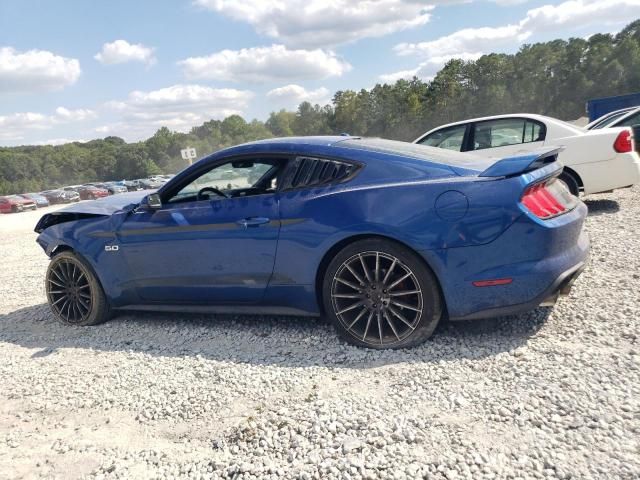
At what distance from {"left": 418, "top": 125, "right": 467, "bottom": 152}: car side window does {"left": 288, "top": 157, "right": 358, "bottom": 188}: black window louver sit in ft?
15.2

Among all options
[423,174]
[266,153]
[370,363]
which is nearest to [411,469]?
[370,363]

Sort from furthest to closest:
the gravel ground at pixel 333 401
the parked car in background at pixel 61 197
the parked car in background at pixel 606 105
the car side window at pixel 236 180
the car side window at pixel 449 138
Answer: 1. the parked car in background at pixel 61 197
2. the parked car in background at pixel 606 105
3. the car side window at pixel 449 138
4. the car side window at pixel 236 180
5. the gravel ground at pixel 333 401

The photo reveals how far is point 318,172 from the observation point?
3523 mm

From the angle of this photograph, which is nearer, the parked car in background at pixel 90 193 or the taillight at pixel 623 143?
the taillight at pixel 623 143

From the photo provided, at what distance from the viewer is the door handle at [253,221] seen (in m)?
3.58

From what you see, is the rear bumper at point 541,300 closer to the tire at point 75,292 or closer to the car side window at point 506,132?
the tire at point 75,292

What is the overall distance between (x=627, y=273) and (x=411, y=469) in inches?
123

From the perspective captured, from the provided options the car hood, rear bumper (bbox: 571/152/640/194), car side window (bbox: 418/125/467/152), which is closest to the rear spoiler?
the car hood

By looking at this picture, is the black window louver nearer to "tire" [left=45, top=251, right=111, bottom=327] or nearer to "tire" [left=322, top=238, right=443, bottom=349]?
"tire" [left=322, top=238, right=443, bottom=349]

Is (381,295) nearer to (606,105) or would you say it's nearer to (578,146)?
(578,146)

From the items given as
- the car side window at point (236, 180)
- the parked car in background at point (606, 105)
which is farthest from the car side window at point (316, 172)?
the parked car in background at point (606, 105)

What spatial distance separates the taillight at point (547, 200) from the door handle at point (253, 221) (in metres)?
1.73

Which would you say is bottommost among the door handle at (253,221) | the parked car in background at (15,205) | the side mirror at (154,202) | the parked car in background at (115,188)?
the parked car in background at (115,188)

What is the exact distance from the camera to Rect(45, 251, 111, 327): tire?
4520 mm
